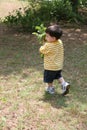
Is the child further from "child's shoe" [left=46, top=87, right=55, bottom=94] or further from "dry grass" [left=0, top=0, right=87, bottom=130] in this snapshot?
"dry grass" [left=0, top=0, right=87, bottom=130]

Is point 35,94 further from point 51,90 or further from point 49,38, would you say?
point 49,38

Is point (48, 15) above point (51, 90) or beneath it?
above

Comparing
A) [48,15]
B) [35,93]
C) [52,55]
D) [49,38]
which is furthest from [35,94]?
[48,15]

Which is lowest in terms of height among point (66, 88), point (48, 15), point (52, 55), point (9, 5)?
point (66, 88)

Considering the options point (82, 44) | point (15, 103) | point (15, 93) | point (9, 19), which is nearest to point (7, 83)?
point (15, 93)

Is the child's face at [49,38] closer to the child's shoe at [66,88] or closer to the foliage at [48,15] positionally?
the child's shoe at [66,88]

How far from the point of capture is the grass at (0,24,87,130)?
4.36m

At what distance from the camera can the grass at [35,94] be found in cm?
436

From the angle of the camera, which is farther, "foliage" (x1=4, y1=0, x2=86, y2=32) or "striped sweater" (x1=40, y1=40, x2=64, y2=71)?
"foliage" (x1=4, y1=0, x2=86, y2=32)

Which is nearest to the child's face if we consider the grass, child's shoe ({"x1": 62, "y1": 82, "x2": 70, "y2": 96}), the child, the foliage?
the child

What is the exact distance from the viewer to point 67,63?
6.69 meters

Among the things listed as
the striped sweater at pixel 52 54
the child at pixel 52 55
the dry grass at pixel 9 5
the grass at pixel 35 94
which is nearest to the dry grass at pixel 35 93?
the grass at pixel 35 94

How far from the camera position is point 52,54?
5.02 meters

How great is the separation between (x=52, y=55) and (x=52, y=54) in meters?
0.02
